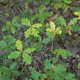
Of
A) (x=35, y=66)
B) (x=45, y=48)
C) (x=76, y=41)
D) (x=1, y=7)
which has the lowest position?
(x=35, y=66)

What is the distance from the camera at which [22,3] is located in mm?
3512

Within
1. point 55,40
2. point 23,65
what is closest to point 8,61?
point 23,65

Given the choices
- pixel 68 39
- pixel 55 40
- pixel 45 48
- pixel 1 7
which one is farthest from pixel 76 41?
pixel 1 7

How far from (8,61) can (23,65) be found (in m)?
0.31

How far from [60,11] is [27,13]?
2.94 ft

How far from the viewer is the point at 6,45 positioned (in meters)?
2.08

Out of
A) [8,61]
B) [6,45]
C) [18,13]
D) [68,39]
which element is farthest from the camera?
[18,13]

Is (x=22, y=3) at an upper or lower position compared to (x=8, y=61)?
upper

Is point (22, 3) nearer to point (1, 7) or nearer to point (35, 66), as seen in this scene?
point (1, 7)

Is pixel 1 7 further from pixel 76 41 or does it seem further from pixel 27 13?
pixel 76 41

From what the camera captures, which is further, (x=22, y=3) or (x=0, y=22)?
(x=22, y=3)

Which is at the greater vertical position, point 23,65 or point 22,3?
point 22,3

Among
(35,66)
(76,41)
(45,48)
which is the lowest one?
(35,66)

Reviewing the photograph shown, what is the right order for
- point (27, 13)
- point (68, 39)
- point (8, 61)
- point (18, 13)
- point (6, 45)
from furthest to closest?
point (18, 13) < point (27, 13) < point (68, 39) < point (8, 61) < point (6, 45)
